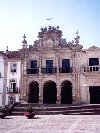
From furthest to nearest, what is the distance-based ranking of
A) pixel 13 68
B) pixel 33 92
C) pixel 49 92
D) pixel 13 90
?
pixel 13 68, pixel 13 90, pixel 33 92, pixel 49 92

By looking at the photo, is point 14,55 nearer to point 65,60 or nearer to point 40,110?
point 65,60

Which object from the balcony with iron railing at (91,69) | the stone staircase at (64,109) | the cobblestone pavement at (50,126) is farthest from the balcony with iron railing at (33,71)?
the cobblestone pavement at (50,126)

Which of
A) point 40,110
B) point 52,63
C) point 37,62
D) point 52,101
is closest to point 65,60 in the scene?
point 52,63

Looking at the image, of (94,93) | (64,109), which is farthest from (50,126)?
(94,93)

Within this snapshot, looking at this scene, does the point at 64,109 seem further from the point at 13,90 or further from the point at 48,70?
the point at 13,90

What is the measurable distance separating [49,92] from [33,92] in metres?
2.44

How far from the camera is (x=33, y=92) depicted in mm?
37031

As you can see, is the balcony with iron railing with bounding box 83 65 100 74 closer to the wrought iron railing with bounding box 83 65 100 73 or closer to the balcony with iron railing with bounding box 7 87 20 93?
the wrought iron railing with bounding box 83 65 100 73

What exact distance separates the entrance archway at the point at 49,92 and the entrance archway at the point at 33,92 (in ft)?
4.52

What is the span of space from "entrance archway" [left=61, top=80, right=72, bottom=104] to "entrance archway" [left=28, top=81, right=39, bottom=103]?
12.8ft

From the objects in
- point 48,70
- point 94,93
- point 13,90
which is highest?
point 48,70

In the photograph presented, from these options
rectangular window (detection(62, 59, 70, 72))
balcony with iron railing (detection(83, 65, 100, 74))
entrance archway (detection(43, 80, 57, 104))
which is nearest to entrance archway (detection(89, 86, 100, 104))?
balcony with iron railing (detection(83, 65, 100, 74))

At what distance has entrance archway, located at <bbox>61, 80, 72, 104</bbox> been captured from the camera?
3589cm

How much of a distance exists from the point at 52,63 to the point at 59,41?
3366 millimetres
